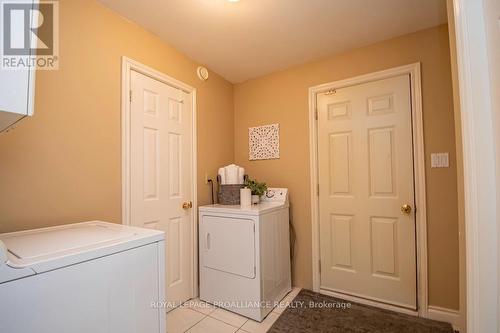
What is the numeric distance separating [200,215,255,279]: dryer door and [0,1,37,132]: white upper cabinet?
A: 1.55m

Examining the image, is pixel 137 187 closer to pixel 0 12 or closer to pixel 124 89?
pixel 124 89

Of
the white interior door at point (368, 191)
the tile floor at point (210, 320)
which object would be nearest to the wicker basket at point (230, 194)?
the white interior door at point (368, 191)

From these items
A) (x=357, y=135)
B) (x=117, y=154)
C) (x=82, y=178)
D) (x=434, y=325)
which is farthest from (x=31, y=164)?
(x=434, y=325)

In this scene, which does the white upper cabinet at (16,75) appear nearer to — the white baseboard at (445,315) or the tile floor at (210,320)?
the tile floor at (210,320)

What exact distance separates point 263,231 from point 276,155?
3.17 feet

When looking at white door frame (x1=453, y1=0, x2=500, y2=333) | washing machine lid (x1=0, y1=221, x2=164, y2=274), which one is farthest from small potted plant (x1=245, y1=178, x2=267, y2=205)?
white door frame (x1=453, y1=0, x2=500, y2=333)

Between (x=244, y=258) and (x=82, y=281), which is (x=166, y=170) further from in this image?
(x=82, y=281)

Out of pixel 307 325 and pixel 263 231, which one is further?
pixel 263 231

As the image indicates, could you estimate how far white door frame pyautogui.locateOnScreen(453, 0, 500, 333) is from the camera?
2.42 ft

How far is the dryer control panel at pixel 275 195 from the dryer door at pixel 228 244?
57 centimetres

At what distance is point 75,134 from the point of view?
1.45m

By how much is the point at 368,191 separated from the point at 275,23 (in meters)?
1.67

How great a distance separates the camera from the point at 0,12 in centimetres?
63

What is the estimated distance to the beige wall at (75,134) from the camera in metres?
1.22
